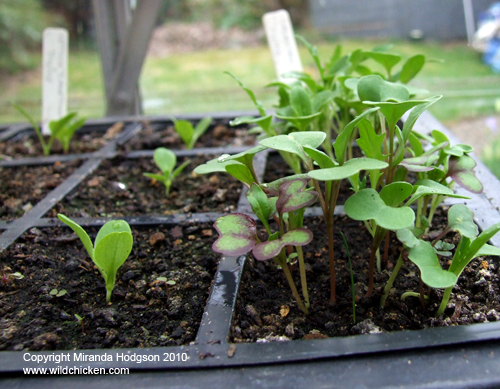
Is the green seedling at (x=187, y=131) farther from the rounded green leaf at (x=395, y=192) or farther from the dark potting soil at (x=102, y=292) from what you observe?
the rounded green leaf at (x=395, y=192)

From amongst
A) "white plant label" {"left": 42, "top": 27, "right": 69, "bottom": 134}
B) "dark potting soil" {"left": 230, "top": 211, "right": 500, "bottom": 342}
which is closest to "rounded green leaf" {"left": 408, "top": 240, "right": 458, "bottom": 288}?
"dark potting soil" {"left": 230, "top": 211, "right": 500, "bottom": 342}

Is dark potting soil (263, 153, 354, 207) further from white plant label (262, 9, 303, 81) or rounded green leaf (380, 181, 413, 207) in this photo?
rounded green leaf (380, 181, 413, 207)

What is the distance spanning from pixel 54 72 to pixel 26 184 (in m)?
0.42

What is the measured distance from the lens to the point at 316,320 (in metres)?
0.60

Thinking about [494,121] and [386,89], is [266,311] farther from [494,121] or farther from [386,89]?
[494,121]

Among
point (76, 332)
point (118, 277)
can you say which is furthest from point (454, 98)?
point (76, 332)

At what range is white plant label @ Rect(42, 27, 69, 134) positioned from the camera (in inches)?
52.8

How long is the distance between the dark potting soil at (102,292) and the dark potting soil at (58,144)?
57 cm

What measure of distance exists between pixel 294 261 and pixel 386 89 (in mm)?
296

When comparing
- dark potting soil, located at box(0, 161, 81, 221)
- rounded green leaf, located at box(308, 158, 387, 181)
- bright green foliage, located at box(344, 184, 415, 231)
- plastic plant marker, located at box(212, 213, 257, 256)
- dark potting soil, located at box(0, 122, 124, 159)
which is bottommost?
dark potting soil, located at box(0, 122, 124, 159)

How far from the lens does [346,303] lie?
624 mm

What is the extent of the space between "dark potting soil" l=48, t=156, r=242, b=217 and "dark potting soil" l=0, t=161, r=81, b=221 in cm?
9

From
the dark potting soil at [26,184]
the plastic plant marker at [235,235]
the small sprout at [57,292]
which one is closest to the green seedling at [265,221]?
the plastic plant marker at [235,235]

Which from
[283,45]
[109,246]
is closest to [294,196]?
[109,246]
